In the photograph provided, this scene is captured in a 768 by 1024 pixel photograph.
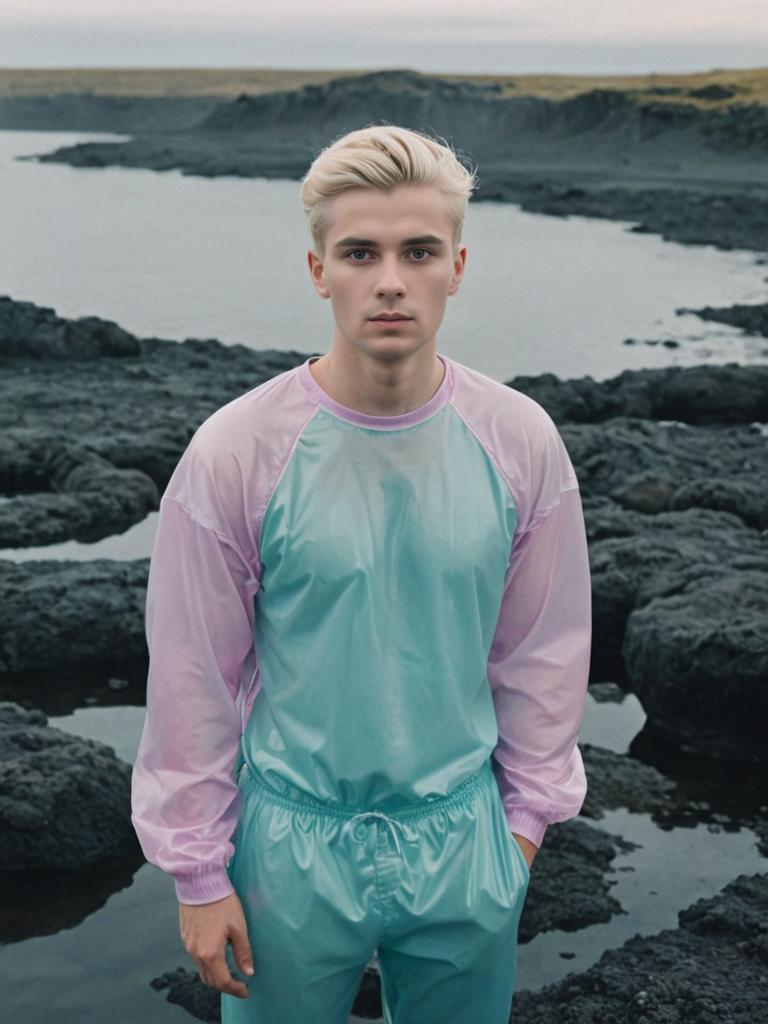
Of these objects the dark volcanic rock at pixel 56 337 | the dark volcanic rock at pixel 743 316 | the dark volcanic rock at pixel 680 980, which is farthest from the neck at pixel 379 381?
the dark volcanic rock at pixel 743 316

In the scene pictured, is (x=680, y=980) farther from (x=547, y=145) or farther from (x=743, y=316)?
(x=547, y=145)

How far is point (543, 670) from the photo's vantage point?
2408 mm

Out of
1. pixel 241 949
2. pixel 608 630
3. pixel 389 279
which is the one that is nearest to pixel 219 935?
pixel 241 949

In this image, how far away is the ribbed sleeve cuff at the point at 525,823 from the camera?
2.39 meters

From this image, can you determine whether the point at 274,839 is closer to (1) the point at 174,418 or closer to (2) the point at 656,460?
(2) the point at 656,460

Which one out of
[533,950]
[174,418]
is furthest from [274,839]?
[174,418]

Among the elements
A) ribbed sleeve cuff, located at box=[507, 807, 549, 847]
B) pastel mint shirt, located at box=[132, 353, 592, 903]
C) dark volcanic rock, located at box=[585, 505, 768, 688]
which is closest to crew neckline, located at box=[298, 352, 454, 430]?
pastel mint shirt, located at box=[132, 353, 592, 903]

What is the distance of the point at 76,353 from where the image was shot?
13773mm

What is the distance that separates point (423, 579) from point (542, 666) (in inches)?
12.3

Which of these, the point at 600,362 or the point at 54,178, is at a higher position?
the point at 600,362

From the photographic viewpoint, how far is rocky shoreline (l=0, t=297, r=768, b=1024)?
408cm

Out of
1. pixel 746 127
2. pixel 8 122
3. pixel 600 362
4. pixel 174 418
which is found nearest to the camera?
pixel 174 418

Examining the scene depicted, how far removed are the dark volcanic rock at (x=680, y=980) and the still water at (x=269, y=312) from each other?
0.60 ft

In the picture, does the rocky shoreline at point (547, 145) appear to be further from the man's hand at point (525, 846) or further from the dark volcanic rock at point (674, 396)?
the man's hand at point (525, 846)
